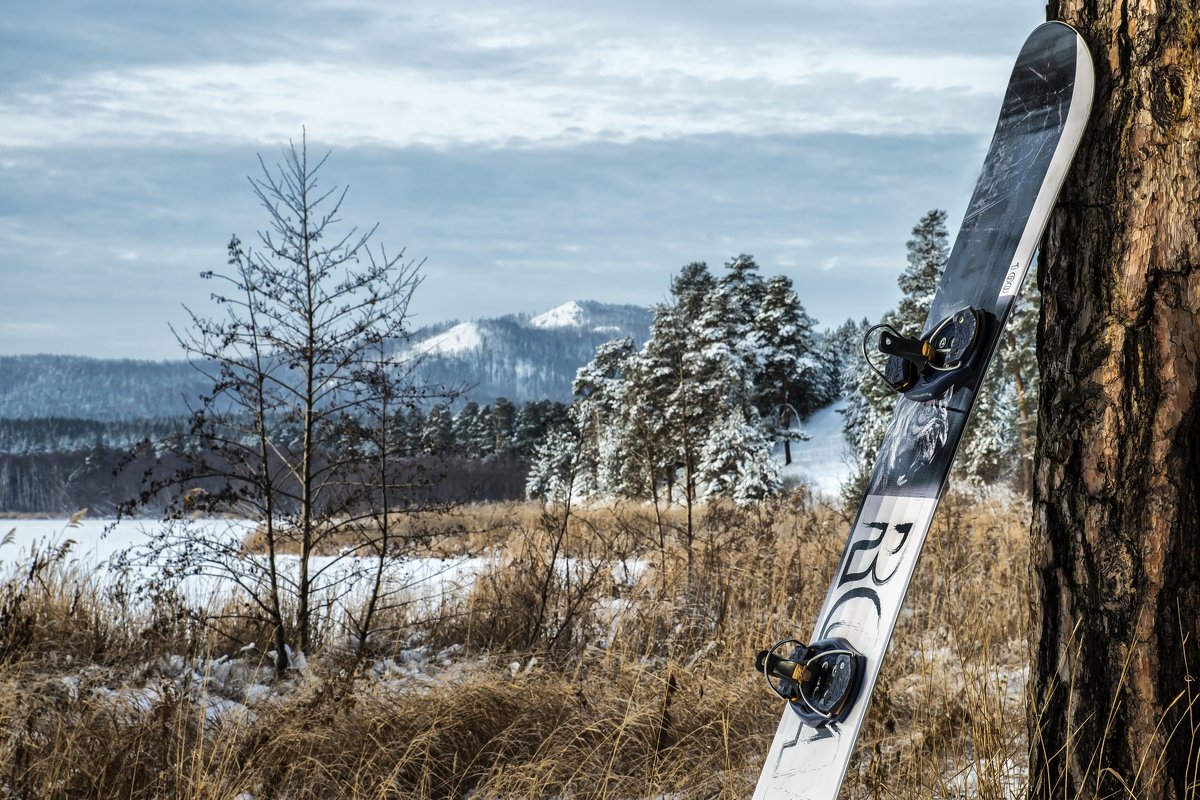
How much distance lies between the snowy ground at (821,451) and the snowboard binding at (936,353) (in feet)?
95.2

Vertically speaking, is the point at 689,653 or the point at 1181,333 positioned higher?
the point at 1181,333

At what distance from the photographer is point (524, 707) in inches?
126

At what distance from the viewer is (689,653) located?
4.16m

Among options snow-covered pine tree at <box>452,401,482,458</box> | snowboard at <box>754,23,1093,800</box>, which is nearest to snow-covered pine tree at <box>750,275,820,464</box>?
snow-covered pine tree at <box>452,401,482,458</box>

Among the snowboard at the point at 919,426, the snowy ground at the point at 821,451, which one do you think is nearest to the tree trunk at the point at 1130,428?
the snowboard at the point at 919,426

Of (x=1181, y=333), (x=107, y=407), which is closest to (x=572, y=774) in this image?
(x=1181, y=333)

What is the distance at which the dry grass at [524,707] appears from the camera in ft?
8.84

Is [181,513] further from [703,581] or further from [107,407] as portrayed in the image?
[107,407]

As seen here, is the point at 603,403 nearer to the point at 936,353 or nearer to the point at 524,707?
the point at 524,707

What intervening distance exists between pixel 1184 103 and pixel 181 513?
459 centimetres

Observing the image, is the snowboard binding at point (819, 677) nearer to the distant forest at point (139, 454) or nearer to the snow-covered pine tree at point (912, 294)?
the distant forest at point (139, 454)

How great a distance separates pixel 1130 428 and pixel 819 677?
0.87m

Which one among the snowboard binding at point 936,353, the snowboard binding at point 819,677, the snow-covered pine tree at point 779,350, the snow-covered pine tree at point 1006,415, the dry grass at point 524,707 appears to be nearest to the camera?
the snowboard binding at point 819,677

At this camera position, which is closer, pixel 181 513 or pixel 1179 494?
pixel 1179 494
